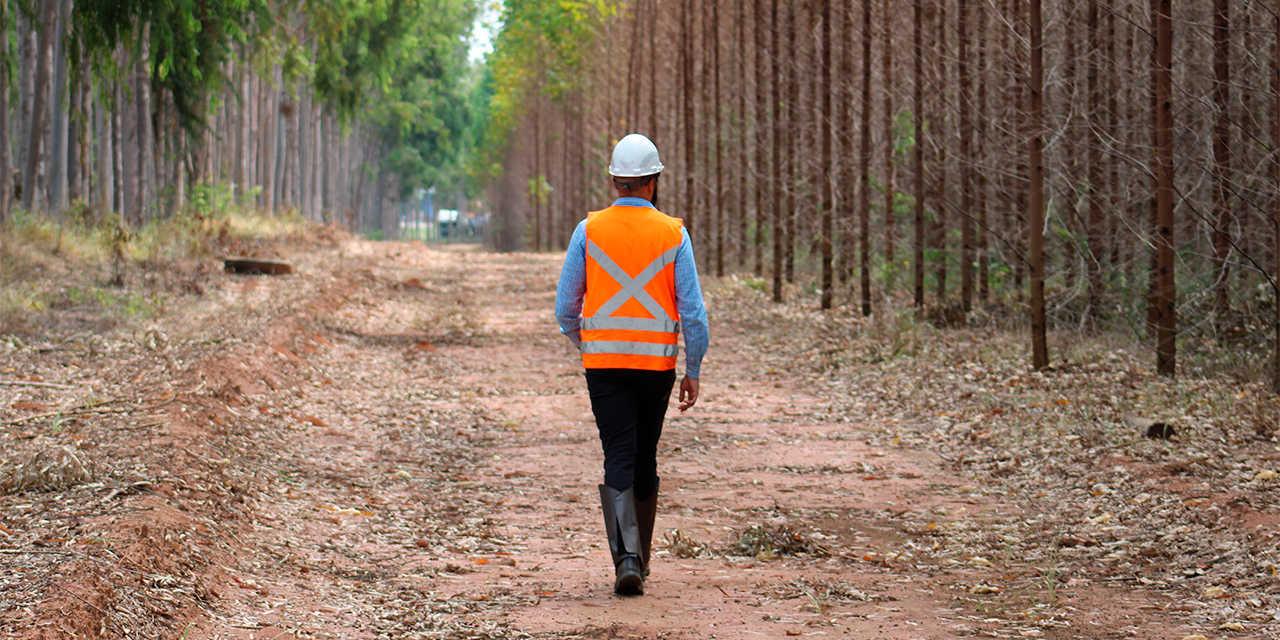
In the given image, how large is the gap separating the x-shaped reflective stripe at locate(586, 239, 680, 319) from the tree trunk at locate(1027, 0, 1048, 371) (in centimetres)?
701

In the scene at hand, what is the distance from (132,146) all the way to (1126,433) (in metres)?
19.3

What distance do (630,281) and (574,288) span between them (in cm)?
29

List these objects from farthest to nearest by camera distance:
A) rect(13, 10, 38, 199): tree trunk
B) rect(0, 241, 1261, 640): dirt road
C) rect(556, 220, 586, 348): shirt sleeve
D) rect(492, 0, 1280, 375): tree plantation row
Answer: rect(13, 10, 38, 199): tree trunk < rect(492, 0, 1280, 375): tree plantation row < rect(556, 220, 586, 348): shirt sleeve < rect(0, 241, 1261, 640): dirt road

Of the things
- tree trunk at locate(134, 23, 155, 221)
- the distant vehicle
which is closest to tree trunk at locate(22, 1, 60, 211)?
tree trunk at locate(134, 23, 155, 221)

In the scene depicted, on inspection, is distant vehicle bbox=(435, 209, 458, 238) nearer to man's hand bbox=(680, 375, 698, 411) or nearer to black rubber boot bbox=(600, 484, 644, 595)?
man's hand bbox=(680, 375, 698, 411)

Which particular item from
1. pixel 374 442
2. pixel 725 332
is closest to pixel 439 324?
pixel 725 332

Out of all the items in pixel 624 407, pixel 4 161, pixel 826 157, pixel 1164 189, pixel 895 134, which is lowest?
pixel 624 407

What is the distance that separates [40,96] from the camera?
1823 centimetres

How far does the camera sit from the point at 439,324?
17500 mm

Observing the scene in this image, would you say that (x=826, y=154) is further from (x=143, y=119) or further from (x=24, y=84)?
(x=24, y=84)

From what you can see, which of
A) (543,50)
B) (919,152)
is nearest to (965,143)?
(919,152)

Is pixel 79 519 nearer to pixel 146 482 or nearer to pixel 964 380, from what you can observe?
pixel 146 482

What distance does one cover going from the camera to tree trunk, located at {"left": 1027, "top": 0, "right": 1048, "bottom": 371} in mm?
11305

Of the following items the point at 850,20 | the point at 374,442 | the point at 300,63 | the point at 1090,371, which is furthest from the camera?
the point at 300,63
